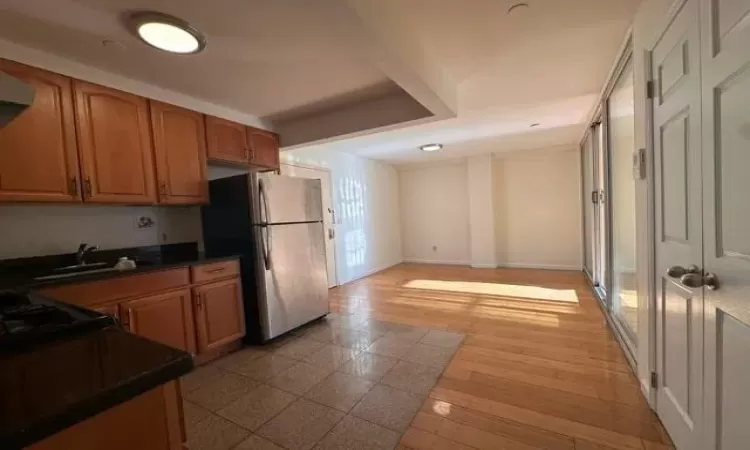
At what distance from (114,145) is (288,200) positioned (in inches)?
52.4

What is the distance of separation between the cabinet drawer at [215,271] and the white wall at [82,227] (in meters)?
0.63

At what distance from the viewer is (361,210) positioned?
5.72 meters

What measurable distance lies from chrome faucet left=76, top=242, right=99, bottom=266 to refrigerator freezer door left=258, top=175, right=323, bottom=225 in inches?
46.9

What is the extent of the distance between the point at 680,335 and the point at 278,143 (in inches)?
140

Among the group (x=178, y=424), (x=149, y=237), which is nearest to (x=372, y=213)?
(x=149, y=237)

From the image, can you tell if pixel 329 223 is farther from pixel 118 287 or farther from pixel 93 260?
pixel 118 287

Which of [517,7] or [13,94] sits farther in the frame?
[517,7]

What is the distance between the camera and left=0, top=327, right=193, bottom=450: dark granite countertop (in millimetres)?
478

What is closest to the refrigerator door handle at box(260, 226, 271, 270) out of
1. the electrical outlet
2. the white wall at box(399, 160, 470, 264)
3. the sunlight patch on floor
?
the electrical outlet

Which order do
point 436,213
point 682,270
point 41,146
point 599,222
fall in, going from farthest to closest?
point 436,213 → point 599,222 → point 41,146 → point 682,270

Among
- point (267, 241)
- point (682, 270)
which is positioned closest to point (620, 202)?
point (682, 270)

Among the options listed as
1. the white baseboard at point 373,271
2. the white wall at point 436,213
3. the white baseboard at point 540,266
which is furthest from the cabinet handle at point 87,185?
the white baseboard at point 540,266

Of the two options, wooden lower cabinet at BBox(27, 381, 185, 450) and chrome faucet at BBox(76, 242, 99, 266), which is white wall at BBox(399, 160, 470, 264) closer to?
chrome faucet at BBox(76, 242, 99, 266)

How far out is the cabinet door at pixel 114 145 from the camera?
2.11 metres
